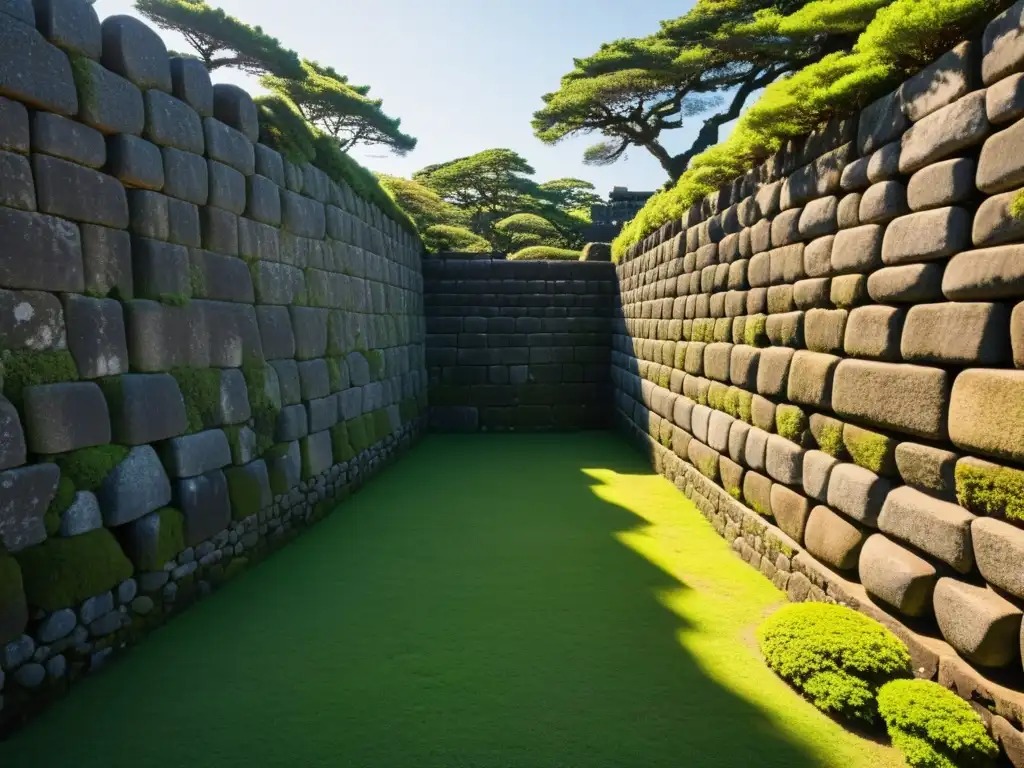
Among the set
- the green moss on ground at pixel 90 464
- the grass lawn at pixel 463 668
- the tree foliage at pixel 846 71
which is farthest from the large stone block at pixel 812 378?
the green moss on ground at pixel 90 464

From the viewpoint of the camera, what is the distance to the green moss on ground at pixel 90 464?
3242 millimetres

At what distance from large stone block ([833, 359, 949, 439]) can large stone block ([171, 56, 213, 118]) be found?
14.1 ft

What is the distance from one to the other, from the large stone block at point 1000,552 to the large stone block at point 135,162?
4453mm

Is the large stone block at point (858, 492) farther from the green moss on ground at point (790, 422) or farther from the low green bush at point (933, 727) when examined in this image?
the low green bush at point (933, 727)

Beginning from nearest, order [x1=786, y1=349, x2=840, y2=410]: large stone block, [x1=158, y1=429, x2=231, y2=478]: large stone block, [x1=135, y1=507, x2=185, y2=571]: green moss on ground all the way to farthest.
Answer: [x1=135, y1=507, x2=185, y2=571]: green moss on ground < [x1=786, y1=349, x2=840, y2=410]: large stone block < [x1=158, y1=429, x2=231, y2=478]: large stone block

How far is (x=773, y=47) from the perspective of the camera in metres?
14.5

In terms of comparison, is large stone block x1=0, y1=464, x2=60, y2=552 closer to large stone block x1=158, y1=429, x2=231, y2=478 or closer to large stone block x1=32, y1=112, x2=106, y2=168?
large stone block x1=158, y1=429, x2=231, y2=478

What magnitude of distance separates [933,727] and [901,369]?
1.54m

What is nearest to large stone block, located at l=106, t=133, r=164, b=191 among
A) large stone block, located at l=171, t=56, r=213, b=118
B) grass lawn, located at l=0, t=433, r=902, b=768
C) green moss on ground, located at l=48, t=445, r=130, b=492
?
large stone block, located at l=171, t=56, r=213, b=118

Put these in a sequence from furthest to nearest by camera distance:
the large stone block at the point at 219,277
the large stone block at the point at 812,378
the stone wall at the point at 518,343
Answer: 1. the stone wall at the point at 518,343
2. the large stone block at the point at 219,277
3. the large stone block at the point at 812,378

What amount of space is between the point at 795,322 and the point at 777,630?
1.97 meters

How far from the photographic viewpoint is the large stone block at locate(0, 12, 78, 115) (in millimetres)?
2932

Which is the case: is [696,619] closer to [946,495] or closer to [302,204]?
[946,495]

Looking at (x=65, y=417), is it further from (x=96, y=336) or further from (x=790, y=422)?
(x=790, y=422)
